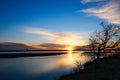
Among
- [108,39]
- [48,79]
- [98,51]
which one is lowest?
[48,79]

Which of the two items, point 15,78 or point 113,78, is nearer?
point 113,78

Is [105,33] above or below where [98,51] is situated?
above

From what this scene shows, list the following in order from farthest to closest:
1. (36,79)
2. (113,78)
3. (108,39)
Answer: (108,39) → (36,79) → (113,78)

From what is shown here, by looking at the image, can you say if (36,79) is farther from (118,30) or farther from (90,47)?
(118,30)

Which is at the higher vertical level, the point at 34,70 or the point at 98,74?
the point at 98,74

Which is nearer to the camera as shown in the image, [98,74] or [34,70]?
[98,74]

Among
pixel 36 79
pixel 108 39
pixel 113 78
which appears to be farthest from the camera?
pixel 108 39

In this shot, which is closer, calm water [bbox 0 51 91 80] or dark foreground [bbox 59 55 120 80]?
dark foreground [bbox 59 55 120 80]

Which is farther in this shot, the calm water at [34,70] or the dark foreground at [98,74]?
the calm water at [34,70]

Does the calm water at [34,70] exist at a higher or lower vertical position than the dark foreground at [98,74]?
lower

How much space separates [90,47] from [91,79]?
2142 cm

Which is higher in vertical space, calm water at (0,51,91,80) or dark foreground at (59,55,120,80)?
dark foreground at (59,55,120,80)

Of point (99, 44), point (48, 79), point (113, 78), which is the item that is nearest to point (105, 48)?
point (99, 44)

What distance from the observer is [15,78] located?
27.3 m
